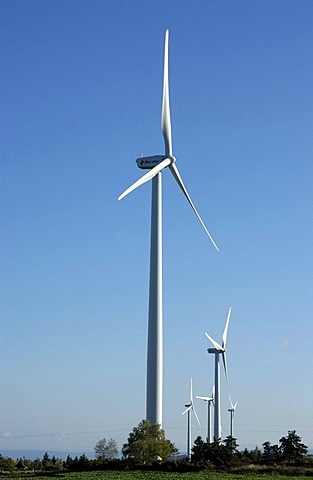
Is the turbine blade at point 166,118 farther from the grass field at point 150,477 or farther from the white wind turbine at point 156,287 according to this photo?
the grass field at point 150,477

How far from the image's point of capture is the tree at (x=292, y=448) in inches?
4298

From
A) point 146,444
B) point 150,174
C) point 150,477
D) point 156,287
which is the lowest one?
point 150,477

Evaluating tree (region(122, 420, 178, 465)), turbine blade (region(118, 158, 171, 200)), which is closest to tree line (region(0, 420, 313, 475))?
tree (region(122, 420, 178, 465))

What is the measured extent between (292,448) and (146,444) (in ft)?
73.8

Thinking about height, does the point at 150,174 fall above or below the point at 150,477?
above

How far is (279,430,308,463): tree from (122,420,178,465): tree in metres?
18.4

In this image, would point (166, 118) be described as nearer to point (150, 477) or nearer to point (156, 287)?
point (156, 287)

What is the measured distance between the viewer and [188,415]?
559ft

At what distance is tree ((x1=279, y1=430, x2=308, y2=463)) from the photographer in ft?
358

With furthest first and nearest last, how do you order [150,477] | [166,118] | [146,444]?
[166,118] < [146,444] < [150,477]

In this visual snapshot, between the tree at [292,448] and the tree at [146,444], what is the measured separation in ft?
60.4

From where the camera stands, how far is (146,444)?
99125 millimetres

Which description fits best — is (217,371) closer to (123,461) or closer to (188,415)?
(188,415)

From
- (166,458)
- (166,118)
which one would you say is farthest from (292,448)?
(166,118)
